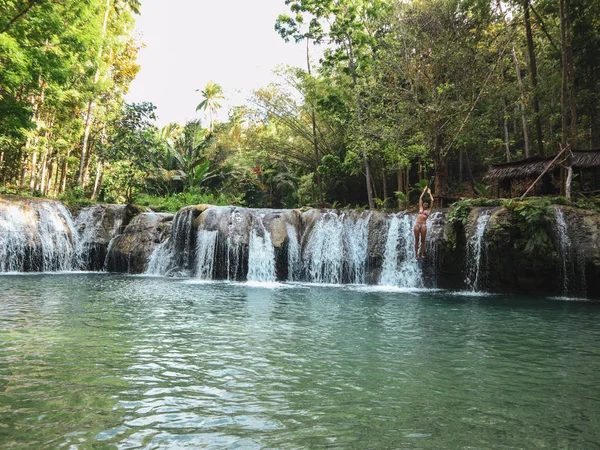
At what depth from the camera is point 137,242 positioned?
61.7 ft

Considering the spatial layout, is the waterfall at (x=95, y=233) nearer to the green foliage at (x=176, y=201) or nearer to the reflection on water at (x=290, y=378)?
the green foliage at (x=176, y=201)

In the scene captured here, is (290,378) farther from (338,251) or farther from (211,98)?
(211,98)

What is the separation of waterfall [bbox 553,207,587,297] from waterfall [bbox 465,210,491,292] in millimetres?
1971

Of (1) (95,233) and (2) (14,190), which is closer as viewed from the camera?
(1) (95,233)

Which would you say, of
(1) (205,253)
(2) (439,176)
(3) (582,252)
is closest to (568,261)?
(3) (582,252)

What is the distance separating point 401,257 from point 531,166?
27.0 ft

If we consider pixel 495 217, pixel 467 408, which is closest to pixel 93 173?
pixel 495 217

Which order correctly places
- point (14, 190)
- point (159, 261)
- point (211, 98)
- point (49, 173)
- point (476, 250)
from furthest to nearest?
1. point (211, 98)
2. point (49, 173)
3. point (14, 190)
4. point (159, 261)
5. point (476, 250)

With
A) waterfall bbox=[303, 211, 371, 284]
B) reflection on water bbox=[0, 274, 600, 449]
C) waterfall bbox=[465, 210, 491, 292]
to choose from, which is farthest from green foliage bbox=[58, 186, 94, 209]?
waterfall bbox=[465, 210, 491, 292]

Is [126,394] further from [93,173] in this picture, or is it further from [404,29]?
[93,173]

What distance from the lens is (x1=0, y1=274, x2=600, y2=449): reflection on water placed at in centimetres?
305

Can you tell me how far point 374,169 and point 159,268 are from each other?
1550 cm

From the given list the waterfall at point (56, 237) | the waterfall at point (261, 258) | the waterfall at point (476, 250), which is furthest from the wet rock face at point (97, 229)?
the waterfall at point (476, 250)

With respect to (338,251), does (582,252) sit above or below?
below
